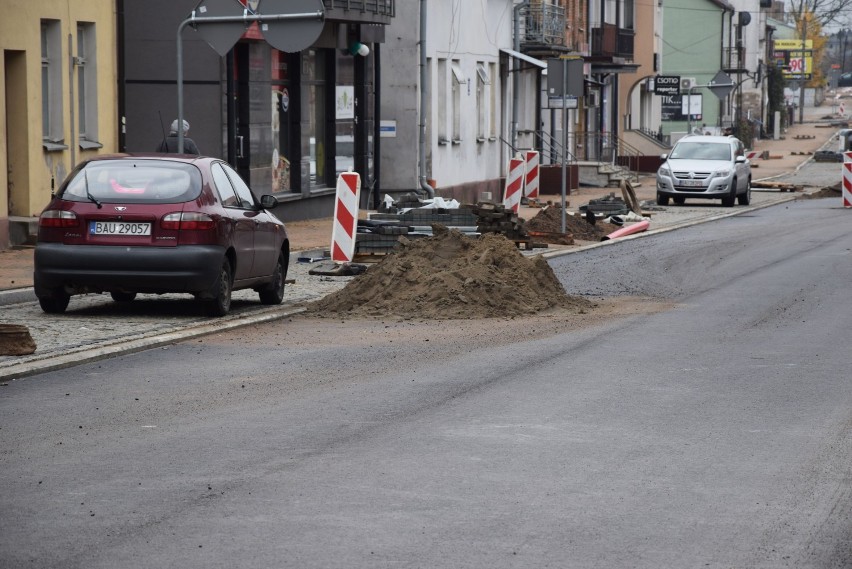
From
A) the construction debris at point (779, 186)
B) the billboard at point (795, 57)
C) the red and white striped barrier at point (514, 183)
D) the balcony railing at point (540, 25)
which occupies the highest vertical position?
the billboard at point (795, 57)

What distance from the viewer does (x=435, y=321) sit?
1505cm

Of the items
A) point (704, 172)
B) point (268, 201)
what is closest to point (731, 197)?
point (704, 172)

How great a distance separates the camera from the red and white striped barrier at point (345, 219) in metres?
20.8

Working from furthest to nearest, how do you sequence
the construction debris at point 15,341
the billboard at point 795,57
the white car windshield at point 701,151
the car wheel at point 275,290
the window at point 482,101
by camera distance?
the billboard at point 795,57
the window at point 482,101
the white car windshield at point 701,151
the car wheel at point 275,290
the construction debris at point 15,341

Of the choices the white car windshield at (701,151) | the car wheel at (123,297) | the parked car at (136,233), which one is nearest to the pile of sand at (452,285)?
the parked car at (136,233)

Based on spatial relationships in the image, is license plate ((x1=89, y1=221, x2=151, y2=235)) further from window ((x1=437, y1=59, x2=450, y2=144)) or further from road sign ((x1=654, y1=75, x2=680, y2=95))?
road sign ((x1=654, y1=75, x2=680, y2=95))

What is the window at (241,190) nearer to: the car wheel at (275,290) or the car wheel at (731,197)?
the car wheel at (275,290)

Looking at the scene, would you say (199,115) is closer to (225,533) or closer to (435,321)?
(435,321)

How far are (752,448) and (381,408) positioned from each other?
7.61 feet

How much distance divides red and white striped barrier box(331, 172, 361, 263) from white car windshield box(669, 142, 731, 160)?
72.0ft

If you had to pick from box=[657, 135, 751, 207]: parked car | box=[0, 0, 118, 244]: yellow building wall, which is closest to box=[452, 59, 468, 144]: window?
box=[657, 135, 751, 207]: parked car

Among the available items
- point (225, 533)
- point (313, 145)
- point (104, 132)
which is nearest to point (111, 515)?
point (225, 533)

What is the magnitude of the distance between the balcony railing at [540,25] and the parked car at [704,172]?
9339mm

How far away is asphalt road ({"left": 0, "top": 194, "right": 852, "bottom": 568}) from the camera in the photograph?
6438 millimetres
